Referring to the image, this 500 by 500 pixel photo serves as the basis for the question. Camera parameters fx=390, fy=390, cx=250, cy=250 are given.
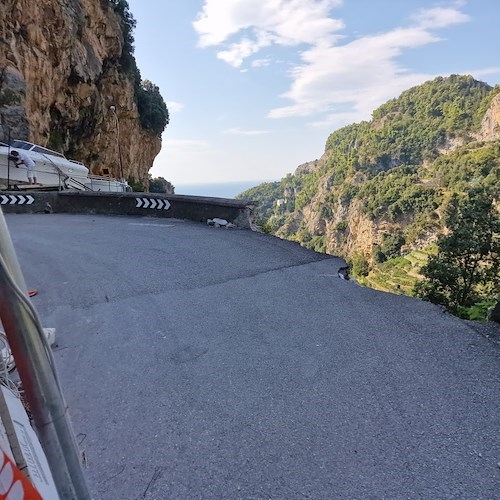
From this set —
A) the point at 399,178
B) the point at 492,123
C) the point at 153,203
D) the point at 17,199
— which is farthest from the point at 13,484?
the point at 492,123

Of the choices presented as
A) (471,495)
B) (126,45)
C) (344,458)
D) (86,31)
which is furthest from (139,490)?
(126,45)

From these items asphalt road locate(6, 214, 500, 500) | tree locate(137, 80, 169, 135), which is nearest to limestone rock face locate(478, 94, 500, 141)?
tree locate(137, 80, 169, 135)

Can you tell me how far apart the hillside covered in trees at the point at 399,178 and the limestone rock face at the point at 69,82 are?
3288cm

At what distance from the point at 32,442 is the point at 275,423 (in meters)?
→ 1.62

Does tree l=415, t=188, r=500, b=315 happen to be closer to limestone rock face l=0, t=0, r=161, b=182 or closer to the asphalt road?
the asphalt road

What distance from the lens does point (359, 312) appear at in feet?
14.4

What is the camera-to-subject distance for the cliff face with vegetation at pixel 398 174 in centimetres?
7456

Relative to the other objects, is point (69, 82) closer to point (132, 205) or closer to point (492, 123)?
point (132, 205)

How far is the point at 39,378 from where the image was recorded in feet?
4.21

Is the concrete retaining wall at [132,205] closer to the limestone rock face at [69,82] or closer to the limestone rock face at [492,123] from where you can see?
the limestone rock face at [69,82]

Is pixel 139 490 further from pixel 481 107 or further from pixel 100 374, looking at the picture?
pixel 481 107

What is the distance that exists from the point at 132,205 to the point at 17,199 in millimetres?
3942

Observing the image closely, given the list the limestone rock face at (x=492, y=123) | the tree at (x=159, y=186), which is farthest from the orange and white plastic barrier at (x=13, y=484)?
the limestone rock face at (x=492, y=123)

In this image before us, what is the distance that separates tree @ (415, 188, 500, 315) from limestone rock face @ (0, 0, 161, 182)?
18650mm
